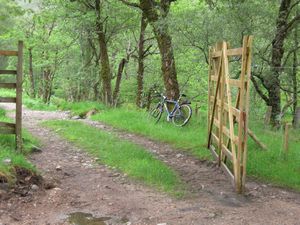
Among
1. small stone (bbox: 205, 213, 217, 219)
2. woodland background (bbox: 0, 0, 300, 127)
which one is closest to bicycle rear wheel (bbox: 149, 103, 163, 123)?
woodland background (bbox: 0, 0, 300, 127)

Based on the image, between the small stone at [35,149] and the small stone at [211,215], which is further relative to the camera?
the small stone at [35,149]

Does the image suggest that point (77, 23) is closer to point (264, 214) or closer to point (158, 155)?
point (158, 155)

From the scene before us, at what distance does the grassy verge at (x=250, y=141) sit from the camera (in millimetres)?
8016

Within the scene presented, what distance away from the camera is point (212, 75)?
978 cm

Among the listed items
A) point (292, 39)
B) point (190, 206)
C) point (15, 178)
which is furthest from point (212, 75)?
point (292, 39)

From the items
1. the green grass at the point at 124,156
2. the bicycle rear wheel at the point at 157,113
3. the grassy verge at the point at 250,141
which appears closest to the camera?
the green grass at the point at 124,156

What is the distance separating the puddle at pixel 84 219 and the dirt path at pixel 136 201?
0.27 feet

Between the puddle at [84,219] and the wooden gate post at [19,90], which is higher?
the wooden gate post at [19,90]

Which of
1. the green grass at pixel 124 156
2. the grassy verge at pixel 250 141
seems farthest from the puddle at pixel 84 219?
the grassy verge at pixel 250 141

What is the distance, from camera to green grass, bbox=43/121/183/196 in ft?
24.3

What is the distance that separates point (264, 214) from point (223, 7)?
7675mm

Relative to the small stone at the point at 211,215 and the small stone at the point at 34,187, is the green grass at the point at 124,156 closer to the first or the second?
the small stone at the point at 211,215

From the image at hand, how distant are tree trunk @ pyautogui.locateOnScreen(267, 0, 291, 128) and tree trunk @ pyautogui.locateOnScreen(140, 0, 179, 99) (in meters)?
3.31

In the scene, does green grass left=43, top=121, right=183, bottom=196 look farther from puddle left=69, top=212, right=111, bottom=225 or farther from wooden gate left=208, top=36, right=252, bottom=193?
puddle left=69, top=212, right=111, bottom=225
